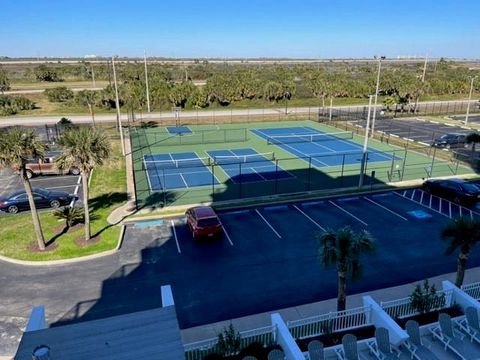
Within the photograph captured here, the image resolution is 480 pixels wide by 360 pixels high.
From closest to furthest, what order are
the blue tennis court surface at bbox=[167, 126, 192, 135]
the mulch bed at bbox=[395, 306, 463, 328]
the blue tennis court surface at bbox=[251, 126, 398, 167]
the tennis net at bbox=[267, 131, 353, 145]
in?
the mulch bed at bbox=[395, 306, 463, 328] < the blue tennis court surface at bbox=[251, 126, 398, 167] < the tennis net at bbox=[267, 131, 353, 145] < the blue tennis court surface at bbox=[167, 126, 192, 135]

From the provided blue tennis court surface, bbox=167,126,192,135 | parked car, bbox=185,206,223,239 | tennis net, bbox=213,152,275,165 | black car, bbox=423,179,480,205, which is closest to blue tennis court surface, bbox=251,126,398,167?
tennis net, bbox=213,152,275,165

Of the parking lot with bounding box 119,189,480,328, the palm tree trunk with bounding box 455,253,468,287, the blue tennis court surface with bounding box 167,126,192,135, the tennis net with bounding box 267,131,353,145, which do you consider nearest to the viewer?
the palm tree trunk with bounding box 455,253,468,287

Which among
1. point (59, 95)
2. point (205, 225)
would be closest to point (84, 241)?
point (205, 225)

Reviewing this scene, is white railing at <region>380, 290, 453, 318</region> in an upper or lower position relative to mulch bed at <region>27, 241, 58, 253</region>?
upper

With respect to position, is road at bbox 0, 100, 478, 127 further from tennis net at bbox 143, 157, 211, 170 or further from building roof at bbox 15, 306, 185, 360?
building roof at bbox 15, 306, 185, 360

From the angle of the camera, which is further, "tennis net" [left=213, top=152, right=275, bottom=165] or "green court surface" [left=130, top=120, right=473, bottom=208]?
"tennis net" [left=213, top=152, right=275, bottom=165]

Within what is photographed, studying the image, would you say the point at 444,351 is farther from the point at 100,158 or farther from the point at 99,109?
the point at 99,109
